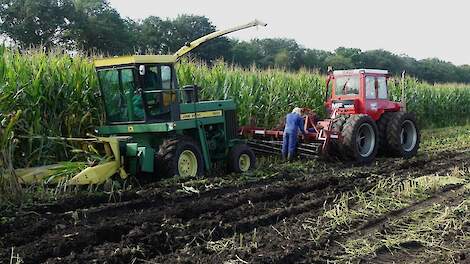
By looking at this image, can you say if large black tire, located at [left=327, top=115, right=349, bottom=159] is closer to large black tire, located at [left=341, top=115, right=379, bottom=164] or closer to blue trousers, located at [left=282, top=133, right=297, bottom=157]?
large black tire, located at [left=341, top=115, right=379, bottom=164]

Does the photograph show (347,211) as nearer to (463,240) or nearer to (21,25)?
(463,240)

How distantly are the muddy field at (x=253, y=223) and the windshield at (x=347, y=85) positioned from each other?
13.8 ft

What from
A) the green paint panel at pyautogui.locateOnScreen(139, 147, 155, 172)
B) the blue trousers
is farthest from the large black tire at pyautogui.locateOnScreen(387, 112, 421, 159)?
the green paint panel at pyautogui.locateOnScreen(139, 147, 155, 172)

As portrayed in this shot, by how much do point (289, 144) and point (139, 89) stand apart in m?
3.63

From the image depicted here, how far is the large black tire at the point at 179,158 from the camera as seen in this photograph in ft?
26.5

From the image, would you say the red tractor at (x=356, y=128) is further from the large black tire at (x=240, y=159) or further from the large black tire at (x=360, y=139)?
the large black tire at (x=240, y=159)

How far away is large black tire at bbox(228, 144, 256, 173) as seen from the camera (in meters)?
9.63

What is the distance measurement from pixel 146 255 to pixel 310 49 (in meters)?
48.8

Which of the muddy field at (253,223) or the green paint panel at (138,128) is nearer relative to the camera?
the muddy field at (253,223)

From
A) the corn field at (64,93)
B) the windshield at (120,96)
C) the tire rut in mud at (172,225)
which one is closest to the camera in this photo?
the tire rut in mud at (172,225)

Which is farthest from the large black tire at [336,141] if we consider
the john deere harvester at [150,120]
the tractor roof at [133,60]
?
the tractor roof at [133,60]

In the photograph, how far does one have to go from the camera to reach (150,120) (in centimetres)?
855

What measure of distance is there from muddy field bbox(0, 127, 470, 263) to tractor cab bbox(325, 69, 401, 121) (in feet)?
12.9

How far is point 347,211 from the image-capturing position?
6.18 m
